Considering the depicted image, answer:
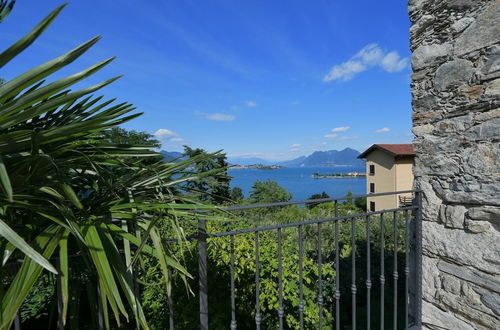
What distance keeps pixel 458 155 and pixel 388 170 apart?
19.4m

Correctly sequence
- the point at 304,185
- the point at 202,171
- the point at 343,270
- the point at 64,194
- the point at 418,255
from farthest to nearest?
the point at 304,185
the point at 343,270
the point at 418,255
the point at 202,171
the point at 64,194

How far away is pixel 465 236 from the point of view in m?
1.68

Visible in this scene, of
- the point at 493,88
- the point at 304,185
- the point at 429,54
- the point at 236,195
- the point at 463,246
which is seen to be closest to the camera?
the point at 493,88

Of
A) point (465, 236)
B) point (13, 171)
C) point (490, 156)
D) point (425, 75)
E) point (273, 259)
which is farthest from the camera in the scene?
point (273, 259)

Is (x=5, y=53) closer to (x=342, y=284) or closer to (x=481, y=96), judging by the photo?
(x=481, y=96)

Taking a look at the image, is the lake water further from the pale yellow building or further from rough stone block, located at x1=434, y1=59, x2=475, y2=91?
rough stone block, located at x1=434, y1=59, x2=475, y2=91

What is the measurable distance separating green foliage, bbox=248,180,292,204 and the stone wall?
17.6 metres

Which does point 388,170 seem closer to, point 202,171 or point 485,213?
point 485,213

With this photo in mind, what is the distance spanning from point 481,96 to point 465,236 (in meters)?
0.78

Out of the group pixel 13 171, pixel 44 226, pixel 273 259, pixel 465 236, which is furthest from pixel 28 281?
pixel 273 259

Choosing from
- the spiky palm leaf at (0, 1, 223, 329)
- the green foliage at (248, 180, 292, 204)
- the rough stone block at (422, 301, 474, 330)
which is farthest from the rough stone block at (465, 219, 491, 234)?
the green foliage at (248, 180, 292, 204)

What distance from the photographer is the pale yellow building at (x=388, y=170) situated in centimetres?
1856

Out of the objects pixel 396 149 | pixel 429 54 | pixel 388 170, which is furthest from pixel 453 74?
pixel 388 170

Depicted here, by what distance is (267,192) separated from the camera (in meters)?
20.2
